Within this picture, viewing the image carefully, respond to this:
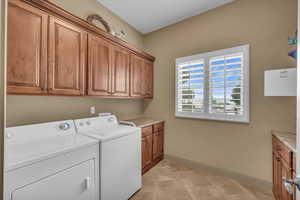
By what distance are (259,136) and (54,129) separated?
288 cm

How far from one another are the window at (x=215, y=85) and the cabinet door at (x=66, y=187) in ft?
6.58

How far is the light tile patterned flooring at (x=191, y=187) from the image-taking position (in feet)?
6.21

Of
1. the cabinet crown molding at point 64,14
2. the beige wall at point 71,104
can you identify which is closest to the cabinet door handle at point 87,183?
the beige wall at point 71,104

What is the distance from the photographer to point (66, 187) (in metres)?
1.19

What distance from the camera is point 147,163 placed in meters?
2.52

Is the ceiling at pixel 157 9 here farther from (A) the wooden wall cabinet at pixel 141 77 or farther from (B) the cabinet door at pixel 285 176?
(B) the cabinet door at pixel 285 176

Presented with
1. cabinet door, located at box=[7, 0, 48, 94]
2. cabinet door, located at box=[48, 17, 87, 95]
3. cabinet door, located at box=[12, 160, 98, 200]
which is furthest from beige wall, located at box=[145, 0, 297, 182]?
cabinet door, located at box=[7, 0, 48, 94]

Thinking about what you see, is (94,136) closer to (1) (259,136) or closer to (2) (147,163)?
(2) (147,163)

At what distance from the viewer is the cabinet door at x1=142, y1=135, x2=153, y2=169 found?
2416 millimetres

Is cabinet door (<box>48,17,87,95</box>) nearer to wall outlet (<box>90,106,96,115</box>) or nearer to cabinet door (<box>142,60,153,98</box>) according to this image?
wall outlet (<box>90,106,96,115</box>)

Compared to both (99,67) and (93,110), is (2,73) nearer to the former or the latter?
(99,67)

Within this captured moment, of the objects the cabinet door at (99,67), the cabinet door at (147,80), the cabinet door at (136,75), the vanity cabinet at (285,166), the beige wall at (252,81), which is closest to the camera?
the vanity cabinet at (285,166)

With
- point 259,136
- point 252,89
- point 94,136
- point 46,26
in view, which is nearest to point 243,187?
point 259,136

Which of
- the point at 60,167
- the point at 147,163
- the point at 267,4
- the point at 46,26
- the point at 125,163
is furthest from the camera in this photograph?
the point at 147,163
